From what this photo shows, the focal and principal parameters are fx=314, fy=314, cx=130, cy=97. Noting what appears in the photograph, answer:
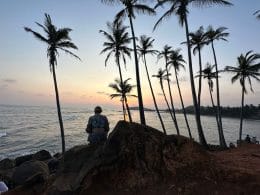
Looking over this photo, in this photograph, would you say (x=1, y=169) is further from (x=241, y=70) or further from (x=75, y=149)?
(x=241, y=70)

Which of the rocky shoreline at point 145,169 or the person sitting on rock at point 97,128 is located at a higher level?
the person sitting on rock at point 97,128

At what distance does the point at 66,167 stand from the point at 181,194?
11.1ft

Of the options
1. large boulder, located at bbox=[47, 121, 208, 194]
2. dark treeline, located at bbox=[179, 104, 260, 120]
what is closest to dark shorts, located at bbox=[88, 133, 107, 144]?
large boulder, located at bbox=[47, 121, 208, 194]

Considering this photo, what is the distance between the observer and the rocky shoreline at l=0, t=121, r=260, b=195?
7.73 meters

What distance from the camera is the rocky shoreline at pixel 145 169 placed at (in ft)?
25.4

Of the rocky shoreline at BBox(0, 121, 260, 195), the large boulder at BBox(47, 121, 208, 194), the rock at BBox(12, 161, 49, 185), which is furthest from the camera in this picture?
the rock at BBox(12, 161, 49, 185)

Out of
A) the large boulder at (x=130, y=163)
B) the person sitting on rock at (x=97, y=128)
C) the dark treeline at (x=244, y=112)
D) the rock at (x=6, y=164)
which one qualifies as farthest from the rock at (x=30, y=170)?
the dark treeline at (x=244, y=112)

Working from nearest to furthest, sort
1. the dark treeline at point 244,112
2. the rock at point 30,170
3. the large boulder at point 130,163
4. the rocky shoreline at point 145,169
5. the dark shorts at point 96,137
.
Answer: the rocky shoreline at point 145,169 < the large boulder at point 130,163 < the dark shorts at point 96,137 < the rock at point 30,170 < the dark treeline at point 244,112

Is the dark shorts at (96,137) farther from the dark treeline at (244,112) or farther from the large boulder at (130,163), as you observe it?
the dark treeline at (244,112)

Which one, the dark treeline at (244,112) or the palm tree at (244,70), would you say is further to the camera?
the dark treeline at (244,112)

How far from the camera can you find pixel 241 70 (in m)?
33.9

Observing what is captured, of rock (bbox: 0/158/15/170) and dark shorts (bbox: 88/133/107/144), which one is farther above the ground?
A: dark shorts (bbox: 88/133/107/144)

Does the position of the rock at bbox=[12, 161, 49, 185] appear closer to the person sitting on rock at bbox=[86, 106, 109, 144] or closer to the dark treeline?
the person sitting on rock at bbox=[86, 106, 109, 144]

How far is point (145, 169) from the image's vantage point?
8172 mm
